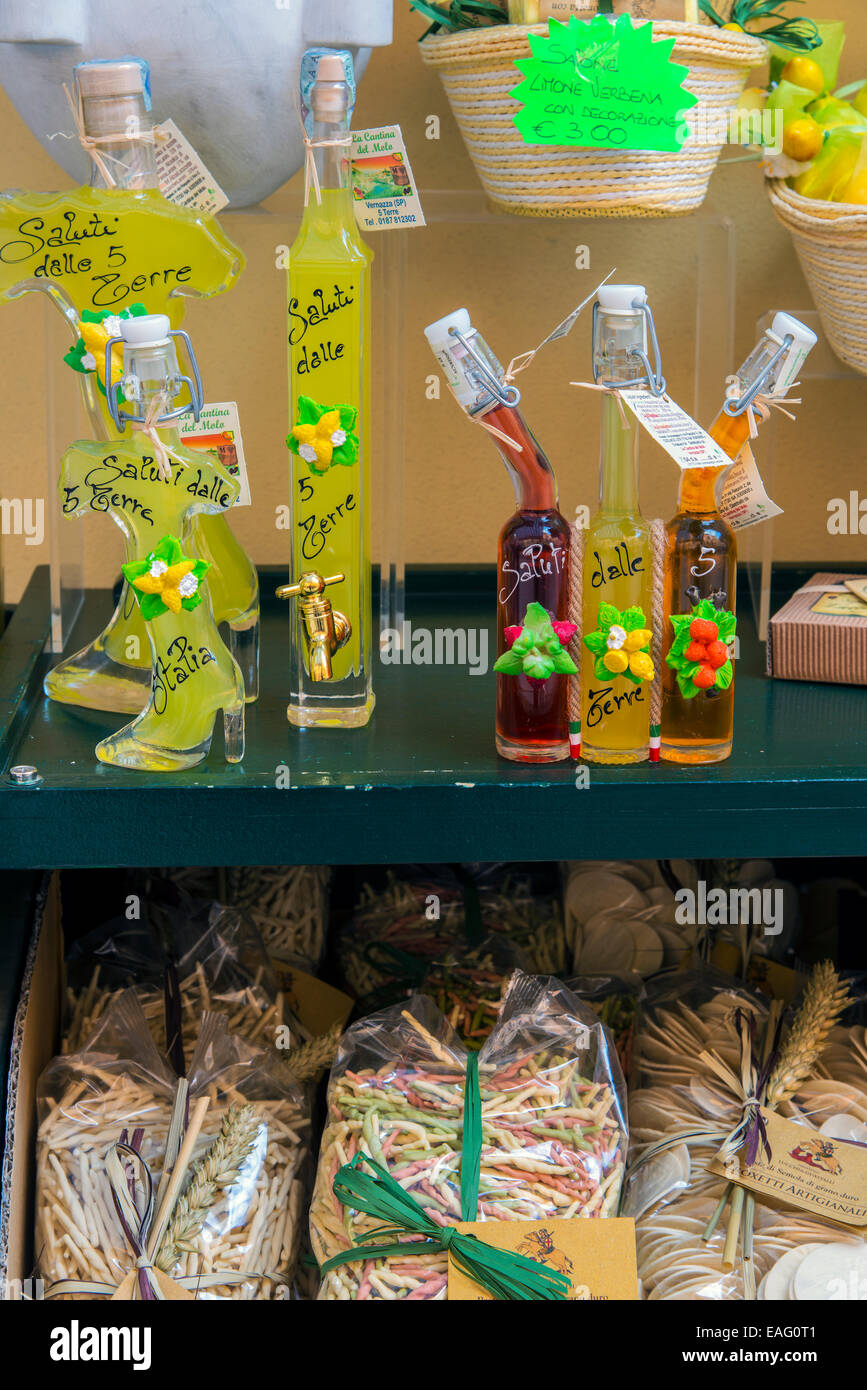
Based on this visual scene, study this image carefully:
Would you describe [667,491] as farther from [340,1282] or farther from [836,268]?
[340,1282]

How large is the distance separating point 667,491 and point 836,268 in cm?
35

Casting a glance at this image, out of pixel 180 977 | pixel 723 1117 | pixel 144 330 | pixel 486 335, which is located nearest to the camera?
pixel 144 330

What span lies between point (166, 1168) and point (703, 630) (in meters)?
0.59

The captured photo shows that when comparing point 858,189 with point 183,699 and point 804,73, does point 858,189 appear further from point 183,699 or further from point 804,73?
point 183,699

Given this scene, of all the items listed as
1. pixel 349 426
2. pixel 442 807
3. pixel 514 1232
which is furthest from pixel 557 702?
pixel 514 1232

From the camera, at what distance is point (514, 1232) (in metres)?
0.94

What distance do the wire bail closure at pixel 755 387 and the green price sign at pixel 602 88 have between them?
0.73ft

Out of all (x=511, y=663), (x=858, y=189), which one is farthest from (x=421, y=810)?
(x=858, y=189)

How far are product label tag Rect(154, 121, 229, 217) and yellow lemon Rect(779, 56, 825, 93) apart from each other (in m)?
0.53

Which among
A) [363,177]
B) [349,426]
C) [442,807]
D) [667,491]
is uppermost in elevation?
[363,177]

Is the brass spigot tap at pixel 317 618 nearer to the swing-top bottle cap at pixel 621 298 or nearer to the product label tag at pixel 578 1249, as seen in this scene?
the swing-top bottle cap at pixel 621 298

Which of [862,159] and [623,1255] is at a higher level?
[862,159]

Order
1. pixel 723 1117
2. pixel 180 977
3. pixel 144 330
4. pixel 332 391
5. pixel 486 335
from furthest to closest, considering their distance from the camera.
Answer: pixel 486 335
pixel 180 977
pixel 723 1117
pixel 332 391
pixel 144 330

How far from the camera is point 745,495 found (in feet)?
3.27
